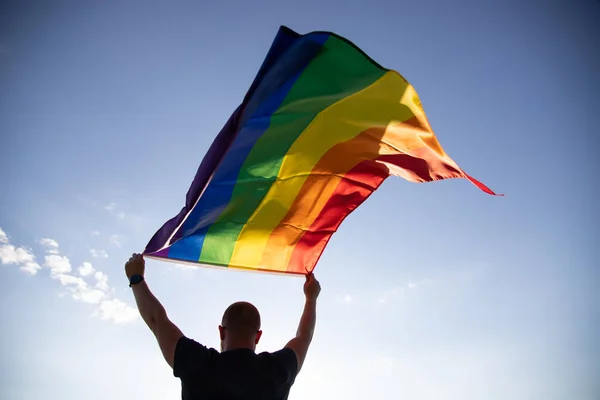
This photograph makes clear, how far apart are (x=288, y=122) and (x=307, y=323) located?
2.16 m

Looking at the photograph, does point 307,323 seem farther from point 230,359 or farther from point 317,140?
point 317,140

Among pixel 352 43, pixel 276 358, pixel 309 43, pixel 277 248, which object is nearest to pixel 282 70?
pixel 309 43

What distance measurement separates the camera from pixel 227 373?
2219 millimetres

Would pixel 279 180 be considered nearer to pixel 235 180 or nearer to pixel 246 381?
pixel 235 180

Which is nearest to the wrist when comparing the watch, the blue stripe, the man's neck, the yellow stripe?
the watch

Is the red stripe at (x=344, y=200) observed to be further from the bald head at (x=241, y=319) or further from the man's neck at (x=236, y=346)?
the man's neck at (x=236, y=346)

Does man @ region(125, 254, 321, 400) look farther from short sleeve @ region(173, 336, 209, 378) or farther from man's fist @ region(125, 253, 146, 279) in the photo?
man's fist @ region(125, 253, 146, 279)

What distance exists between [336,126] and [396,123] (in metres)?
0.67

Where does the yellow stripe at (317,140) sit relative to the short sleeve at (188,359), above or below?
above

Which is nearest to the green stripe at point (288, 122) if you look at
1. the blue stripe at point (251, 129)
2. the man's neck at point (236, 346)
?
the blue stripe at point (251, 129)

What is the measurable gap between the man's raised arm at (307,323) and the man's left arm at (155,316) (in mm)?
764

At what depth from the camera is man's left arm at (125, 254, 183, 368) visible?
2344 mm

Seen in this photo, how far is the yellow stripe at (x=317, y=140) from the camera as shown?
4230 mm

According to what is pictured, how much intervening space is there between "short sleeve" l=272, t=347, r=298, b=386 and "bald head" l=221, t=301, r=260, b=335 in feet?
0.73
